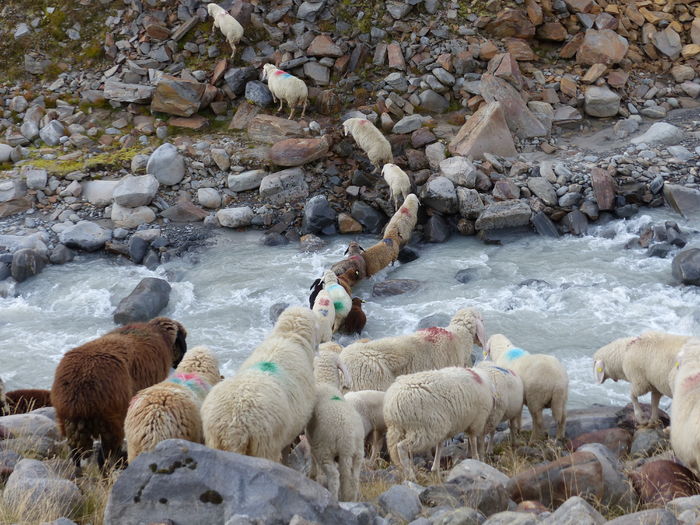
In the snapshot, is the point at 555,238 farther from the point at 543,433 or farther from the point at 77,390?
the point at 77,390

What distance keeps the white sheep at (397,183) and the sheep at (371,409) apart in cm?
843

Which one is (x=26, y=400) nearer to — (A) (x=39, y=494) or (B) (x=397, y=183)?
(A) (x=39, y=494)

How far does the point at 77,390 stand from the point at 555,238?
1167cm

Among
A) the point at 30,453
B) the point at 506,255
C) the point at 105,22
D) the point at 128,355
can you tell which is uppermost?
Answer: the point at 105,22

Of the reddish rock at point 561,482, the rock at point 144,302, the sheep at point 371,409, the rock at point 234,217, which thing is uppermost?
the reddish rock at point 561,482

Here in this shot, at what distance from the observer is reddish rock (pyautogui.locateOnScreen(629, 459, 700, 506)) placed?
6.25m

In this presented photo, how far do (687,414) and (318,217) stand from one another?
34.8ft

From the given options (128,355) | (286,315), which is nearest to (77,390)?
(128,355)

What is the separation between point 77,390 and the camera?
6.50 m

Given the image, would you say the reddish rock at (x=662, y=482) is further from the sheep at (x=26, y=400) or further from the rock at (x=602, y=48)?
the rock at (x=602, y=48)

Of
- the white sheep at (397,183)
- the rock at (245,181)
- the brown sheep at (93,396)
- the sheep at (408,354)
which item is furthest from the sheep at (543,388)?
the rock at (245,181)

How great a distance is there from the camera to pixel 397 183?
52.9 ft

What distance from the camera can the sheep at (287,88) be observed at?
60.4 feet

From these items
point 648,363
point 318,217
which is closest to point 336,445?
point 648,363
